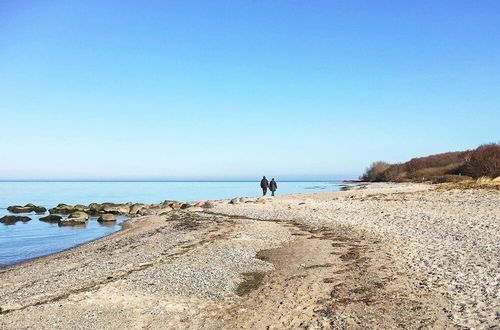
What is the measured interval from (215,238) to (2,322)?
11.2 meters

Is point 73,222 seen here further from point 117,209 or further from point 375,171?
point 375,171

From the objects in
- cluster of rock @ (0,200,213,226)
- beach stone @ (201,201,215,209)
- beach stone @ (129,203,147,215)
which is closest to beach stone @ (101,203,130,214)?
cluster of rock @ (0,200,213,226)

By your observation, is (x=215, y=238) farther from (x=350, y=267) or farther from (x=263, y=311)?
(x=263, y=311)

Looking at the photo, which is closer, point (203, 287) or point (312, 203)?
point (203, 287)

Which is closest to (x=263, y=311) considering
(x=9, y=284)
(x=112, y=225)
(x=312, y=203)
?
(x=9, y=284)

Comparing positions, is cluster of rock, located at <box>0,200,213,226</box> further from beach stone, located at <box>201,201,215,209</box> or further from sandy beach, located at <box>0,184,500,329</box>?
sandy beach, located at <box>0,184,500,329</box>

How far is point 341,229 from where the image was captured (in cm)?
2080

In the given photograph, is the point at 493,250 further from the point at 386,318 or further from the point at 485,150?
the point at 485,150

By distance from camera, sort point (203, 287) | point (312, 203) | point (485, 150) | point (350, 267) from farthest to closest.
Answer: point (485, 150) < point (312, 203) < point (350, 267) < point (203, 287)

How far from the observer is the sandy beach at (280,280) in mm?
9039

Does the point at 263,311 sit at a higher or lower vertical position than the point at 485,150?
lower

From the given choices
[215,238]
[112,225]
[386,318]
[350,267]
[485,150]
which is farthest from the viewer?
[485,150]

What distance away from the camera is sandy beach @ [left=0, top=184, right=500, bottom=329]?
9.04m

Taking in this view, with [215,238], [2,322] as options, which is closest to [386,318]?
[2,322]
